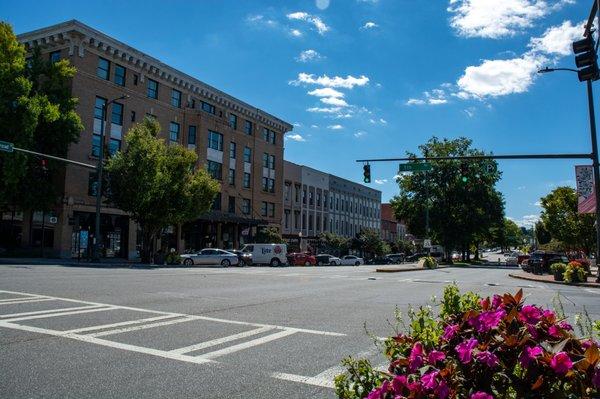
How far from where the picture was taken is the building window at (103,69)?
1613 inches

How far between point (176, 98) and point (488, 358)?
165 feet

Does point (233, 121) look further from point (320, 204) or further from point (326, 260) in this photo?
point (320, 204)

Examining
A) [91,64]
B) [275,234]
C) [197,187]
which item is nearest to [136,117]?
[91,64]

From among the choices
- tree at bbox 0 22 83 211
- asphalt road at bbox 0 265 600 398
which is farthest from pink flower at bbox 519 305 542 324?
tree at bbox 0 22 83 211

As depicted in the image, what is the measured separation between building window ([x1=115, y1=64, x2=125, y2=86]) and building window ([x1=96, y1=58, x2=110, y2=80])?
95cm

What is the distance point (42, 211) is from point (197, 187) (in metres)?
11.3

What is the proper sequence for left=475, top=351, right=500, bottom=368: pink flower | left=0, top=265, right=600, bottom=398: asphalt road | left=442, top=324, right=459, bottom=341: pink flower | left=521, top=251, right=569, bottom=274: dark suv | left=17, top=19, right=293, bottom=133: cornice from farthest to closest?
left=17, top=19, right=293, bottom=133: cornice
left=521, top=251, right=569, bottom=274: dark suv
left=0, top=265, right=600, bottom=398: asphalt road
left=442, top=324, right=459, bottom=341: pink flower
left=475, top=351, right=500, bottom=368: pink flower

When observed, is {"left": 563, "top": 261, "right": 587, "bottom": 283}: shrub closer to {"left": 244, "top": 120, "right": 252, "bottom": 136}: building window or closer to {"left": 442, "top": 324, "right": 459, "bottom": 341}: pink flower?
{"left": 442, "top": 324, "right": 459, "bottom": 341}: pink flower

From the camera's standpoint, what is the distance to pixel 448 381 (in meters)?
2.59

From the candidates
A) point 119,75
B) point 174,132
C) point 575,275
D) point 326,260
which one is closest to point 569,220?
point 326,260

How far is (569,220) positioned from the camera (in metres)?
55.2

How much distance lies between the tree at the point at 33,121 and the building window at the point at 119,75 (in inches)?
193

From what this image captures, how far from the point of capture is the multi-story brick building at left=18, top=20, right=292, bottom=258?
38.8m

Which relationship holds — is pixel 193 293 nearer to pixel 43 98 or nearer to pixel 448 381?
pixel 448 381
